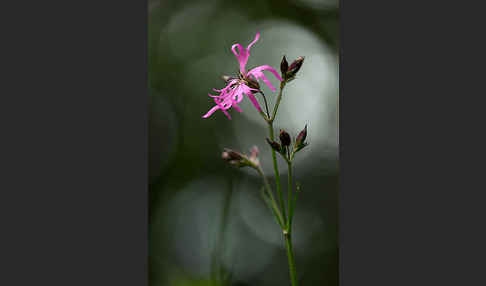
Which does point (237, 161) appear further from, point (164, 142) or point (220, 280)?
point (164, 142)

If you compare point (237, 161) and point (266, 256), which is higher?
point (237, 161)

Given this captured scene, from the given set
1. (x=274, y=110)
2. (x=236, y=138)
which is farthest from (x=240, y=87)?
(x=236, y=138)

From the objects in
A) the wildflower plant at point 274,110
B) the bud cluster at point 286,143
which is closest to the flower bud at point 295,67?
the wildflower plant at point 274,110

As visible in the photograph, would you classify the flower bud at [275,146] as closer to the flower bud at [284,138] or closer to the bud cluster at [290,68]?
the flower bud at [284,138]

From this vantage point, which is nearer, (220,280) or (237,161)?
(237,161)

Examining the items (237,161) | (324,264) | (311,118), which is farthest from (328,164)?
(237,161)

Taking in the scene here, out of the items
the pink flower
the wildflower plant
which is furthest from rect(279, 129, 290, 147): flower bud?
Result: the pink flower

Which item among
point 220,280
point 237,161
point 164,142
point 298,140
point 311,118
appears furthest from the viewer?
point 164,142
